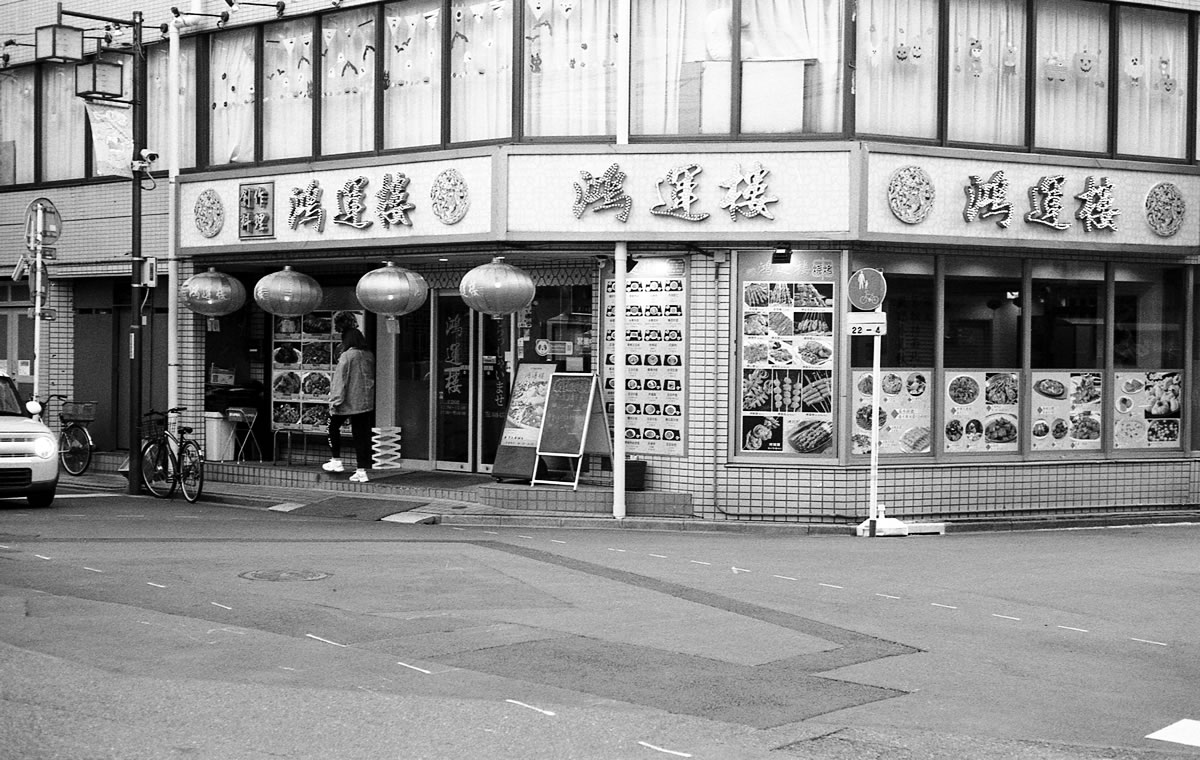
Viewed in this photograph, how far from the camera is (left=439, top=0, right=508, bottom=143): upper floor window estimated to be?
1797 cm

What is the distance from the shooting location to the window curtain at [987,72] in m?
17.4

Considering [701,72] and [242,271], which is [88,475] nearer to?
[242,271]

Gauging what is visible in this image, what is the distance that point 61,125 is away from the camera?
2345 centimetres

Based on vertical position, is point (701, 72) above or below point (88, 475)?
above

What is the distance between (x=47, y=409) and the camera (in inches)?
906

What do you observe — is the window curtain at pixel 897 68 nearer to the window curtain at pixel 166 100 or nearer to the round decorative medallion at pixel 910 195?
A: the round decorative medallion at pixel 910 195

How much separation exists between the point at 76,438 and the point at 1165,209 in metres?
16.4

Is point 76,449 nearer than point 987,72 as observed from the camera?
No

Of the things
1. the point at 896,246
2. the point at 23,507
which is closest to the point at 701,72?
the point at 896,246

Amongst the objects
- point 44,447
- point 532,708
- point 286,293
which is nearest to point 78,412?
point 286,293

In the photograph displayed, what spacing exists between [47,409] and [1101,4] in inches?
676

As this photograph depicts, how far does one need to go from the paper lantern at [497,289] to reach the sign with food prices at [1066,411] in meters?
6.62

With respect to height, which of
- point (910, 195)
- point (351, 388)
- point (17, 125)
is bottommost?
point (351, 388)

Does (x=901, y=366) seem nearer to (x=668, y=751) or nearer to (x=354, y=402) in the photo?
(x=354, y=402)
